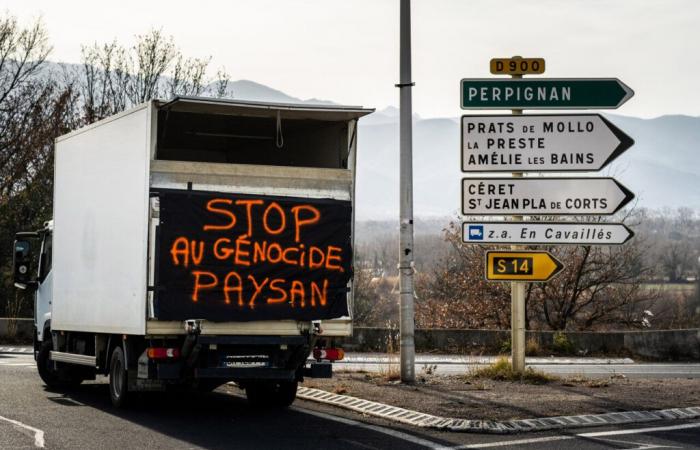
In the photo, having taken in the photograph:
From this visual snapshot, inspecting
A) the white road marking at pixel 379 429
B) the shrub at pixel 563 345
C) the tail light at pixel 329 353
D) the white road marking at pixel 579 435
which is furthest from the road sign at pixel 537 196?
the shrub at pixel 563 345

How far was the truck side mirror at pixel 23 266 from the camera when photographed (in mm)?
17594

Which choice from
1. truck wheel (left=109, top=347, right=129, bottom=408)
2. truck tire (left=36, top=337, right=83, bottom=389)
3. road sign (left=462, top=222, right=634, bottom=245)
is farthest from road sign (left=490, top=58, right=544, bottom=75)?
truck tire (left=36, top=337, right=83, bottom=389)

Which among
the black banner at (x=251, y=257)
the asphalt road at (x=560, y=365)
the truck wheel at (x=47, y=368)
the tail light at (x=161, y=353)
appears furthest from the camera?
the asphalt road at (x=560, y=365)

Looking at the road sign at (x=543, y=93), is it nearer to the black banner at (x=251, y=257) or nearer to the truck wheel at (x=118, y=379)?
the black banner at (x=251, y=257)

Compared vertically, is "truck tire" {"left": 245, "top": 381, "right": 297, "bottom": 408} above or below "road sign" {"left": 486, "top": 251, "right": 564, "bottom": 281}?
below

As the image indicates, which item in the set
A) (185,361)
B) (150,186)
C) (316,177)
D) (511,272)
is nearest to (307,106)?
(316,177)

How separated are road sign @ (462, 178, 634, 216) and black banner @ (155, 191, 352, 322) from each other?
3236mm

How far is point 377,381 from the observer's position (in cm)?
1644

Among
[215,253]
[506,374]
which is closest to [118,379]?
[215,253]

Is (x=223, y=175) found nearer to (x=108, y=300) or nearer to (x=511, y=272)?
(x=108, y=300)

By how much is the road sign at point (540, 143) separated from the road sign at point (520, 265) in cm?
121

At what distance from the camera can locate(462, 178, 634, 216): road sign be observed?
16438 mm

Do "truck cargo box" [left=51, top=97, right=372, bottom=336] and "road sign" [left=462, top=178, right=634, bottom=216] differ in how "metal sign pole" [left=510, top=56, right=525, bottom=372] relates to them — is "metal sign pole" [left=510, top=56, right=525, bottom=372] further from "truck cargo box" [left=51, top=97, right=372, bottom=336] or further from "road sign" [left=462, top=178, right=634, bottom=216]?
"truck cargo box" [left=51, top=97, right=372, bottom=336]

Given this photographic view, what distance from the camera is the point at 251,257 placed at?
13336mm
